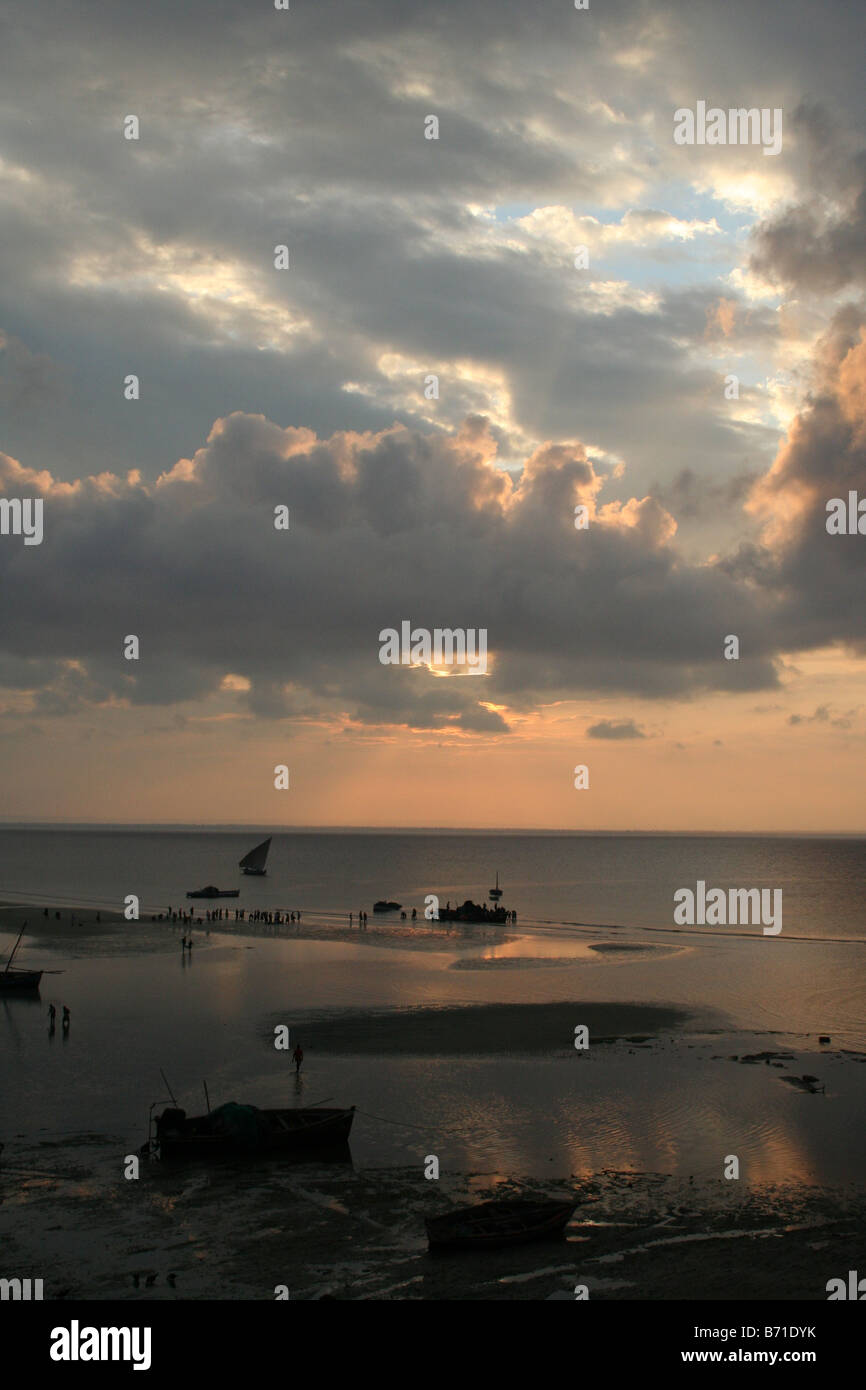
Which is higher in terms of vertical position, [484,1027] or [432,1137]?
[484,1027]

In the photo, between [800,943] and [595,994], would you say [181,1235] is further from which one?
[800,943]

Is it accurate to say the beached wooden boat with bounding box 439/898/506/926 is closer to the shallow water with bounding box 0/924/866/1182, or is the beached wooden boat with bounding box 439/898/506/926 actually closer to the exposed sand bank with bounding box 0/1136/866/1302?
the shallow water with bounding box 0/924/866/1182

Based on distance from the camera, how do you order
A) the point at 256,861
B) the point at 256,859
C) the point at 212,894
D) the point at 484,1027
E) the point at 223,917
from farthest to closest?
the point at 256,859 → the point at 256,861 → the point at 212,894 → the point at 223,917 → the point at 484,1027

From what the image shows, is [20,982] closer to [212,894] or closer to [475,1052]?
[475,1052]

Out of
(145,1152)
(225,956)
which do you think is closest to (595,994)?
(225,956)

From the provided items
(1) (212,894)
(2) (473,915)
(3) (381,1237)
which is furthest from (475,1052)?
(1) (212,894)

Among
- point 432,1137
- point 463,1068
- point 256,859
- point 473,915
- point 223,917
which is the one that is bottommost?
point 432,1137
